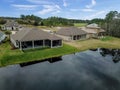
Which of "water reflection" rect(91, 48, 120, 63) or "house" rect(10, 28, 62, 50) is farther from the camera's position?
"house" rect(10, 28, 62, 50)

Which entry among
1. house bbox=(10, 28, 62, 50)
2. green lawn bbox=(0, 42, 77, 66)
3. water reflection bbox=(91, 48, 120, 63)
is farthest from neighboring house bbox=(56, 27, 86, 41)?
green lawn bbox=(0, 42, 77, 66)

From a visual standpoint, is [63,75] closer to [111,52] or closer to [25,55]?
[25,55]

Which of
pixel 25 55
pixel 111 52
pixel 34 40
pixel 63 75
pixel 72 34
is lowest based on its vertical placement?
pixel 63 75

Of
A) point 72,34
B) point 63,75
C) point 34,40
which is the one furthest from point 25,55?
point 72,34

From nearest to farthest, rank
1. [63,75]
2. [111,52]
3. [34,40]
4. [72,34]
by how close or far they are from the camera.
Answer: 1. [63,75]
2. [34,40]
3. [111,52]
4. [72,34]

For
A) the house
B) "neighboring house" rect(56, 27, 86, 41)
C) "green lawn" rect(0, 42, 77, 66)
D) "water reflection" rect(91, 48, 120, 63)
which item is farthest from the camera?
"neighboring house" rect(56, 27, 86, 41)

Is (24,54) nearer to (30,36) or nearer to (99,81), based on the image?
(30,36)

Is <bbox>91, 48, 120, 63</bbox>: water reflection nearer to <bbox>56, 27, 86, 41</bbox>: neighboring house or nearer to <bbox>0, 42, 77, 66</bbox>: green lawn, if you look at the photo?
<bbox>0, 42, 77, 66</bbox>: green lawn

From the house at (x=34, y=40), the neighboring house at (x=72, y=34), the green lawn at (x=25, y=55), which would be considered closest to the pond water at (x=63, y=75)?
the green lawn at (x=25, y=55)
